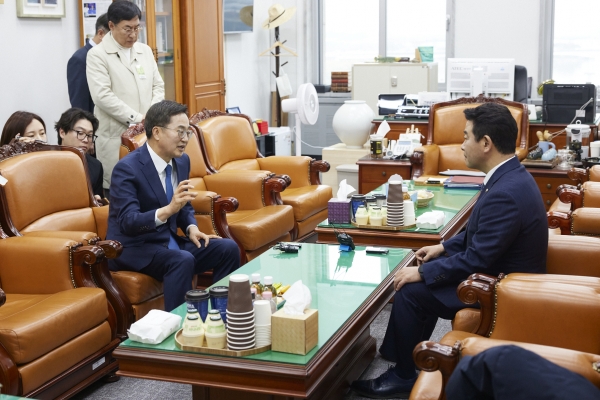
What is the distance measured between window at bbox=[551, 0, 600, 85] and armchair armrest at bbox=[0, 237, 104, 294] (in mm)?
7006

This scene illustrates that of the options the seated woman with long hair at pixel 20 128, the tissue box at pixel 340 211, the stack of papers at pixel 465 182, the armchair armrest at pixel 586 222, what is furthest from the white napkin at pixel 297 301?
the stack of papers at pixel 465 182

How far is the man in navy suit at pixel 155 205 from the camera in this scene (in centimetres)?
358

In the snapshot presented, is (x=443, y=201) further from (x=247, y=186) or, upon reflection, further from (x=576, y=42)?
(x=576, y=42)

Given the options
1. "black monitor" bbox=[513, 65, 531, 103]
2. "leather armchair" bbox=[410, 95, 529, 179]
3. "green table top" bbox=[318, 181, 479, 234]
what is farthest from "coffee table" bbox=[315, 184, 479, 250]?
"black monitor" bbox=[513, 65, 531, 103]

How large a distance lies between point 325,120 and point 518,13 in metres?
2.57

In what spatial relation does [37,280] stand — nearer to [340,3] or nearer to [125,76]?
[125,76]

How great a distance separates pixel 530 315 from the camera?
8.02 feet

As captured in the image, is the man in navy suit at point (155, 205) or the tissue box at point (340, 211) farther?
the tissue box at point (340, 211)

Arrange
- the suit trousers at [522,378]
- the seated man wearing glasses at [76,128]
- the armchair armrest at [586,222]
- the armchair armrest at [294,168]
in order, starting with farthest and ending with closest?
the armchair armrest at [294,168] → the seated man wearing glasses at [76,128] → the armchair armrest at [586,222] → the suit trousers at [522,378]

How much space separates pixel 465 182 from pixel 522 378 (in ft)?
12.0

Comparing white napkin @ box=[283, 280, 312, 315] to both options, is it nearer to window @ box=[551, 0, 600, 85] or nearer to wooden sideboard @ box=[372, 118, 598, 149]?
wooden sideboard @ box=[372, 118, 598, 149]

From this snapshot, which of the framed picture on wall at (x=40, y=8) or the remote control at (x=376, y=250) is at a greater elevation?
the framed picture on wall at (x=40, y=8)

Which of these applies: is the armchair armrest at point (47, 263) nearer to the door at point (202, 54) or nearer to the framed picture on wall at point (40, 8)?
the framed picture on wall at point (40, 8)

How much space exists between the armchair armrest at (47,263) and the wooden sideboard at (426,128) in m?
3.53
